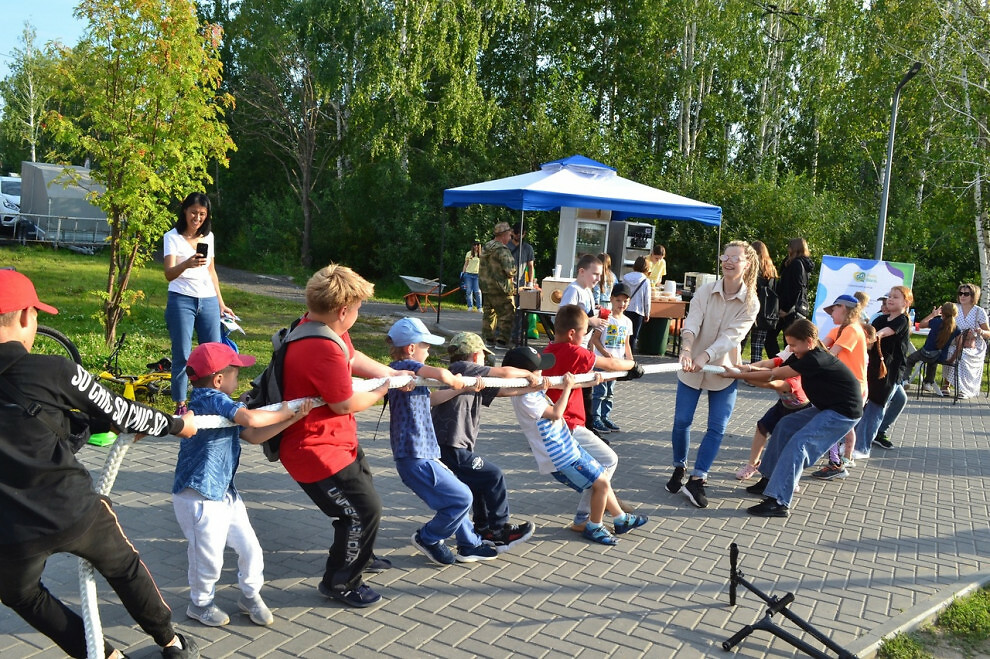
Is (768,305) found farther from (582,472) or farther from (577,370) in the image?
(582,472)

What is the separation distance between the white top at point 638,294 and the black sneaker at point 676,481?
5724mm

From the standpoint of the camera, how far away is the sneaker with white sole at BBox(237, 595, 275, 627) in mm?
3943

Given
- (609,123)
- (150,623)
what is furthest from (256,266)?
(150,623)

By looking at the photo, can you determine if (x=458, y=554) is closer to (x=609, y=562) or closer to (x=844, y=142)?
(x=609, y=562)

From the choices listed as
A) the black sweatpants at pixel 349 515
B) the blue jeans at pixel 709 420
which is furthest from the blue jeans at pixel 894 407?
the black sweatpants at pixel 349 515

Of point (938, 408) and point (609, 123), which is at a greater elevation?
point (609, 123)

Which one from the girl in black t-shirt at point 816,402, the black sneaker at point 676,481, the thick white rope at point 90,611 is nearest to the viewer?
the thick white rope at point 90,611

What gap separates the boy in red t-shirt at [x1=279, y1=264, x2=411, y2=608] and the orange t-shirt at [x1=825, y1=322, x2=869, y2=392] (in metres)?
4.42

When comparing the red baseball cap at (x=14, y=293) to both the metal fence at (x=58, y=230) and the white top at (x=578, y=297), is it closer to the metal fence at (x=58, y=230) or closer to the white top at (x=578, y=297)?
the white top at (x=578, y=297)

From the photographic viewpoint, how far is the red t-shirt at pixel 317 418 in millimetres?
3771

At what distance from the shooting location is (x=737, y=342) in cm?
628

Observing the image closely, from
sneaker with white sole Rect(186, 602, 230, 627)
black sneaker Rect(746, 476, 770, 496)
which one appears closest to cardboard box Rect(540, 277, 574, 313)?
black sneaker Rect(746, 476, 770, 496)

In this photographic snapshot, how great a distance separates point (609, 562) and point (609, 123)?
3032cm

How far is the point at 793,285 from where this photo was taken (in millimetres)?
11516
